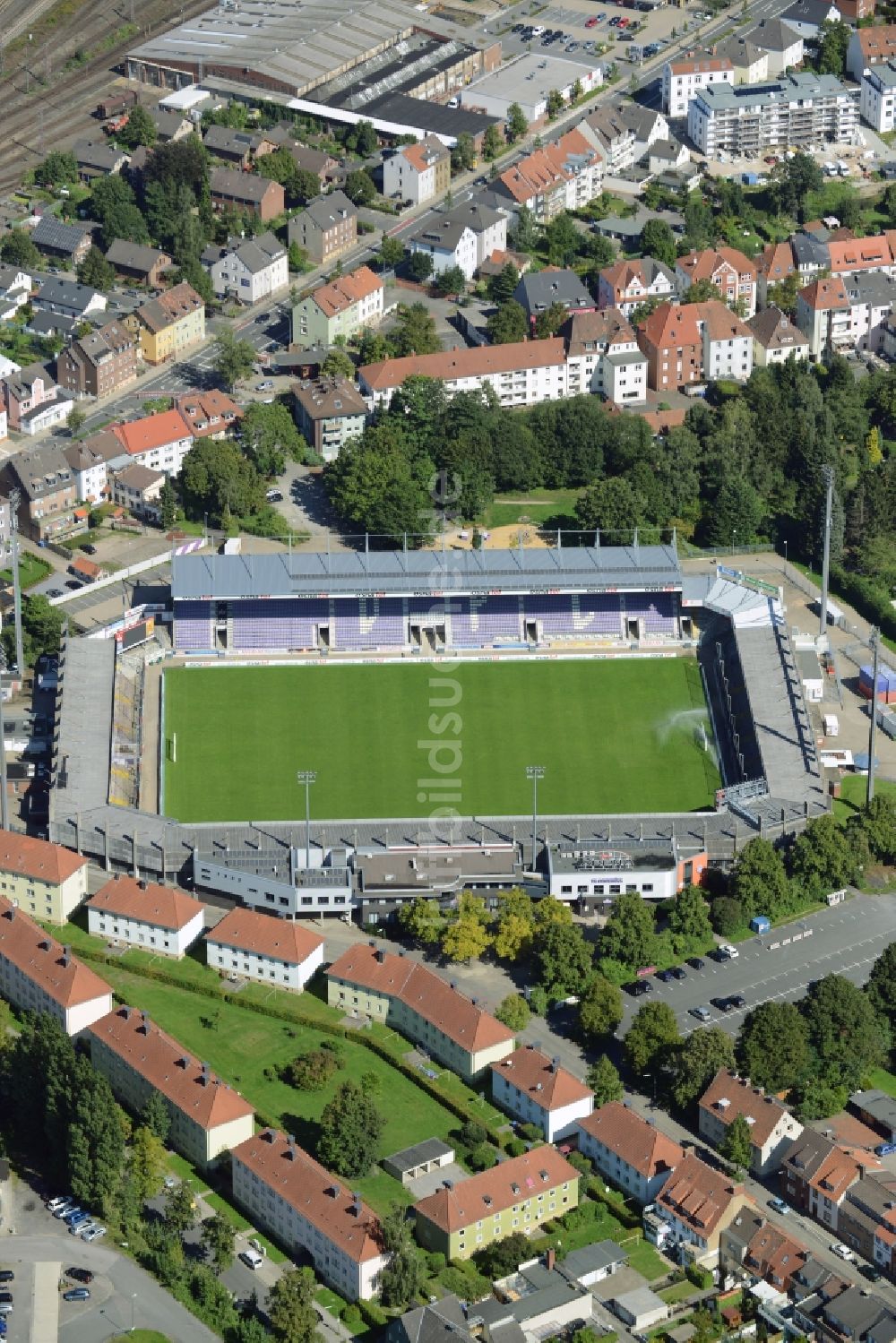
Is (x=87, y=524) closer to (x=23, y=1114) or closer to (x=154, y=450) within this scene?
(x=154, y=450)

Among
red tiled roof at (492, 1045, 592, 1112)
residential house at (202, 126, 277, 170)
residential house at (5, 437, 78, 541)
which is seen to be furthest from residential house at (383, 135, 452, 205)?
red tiled roof at (492, 1045, 592, 1112)

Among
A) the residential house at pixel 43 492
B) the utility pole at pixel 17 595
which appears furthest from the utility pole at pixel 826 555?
the utility pole at pixel 17 595

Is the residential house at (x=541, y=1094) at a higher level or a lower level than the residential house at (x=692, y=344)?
lower

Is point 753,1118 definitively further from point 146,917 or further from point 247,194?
point 247,194

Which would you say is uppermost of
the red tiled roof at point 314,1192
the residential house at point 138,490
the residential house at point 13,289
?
the residential house at point 13,289

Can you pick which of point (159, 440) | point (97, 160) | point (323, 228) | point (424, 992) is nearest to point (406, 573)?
point (159, 440)

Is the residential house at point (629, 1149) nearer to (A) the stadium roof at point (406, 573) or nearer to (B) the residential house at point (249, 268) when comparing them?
Answer: (A) the stadium roof at point (406, 573)

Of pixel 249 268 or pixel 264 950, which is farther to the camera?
pixel 249 268
